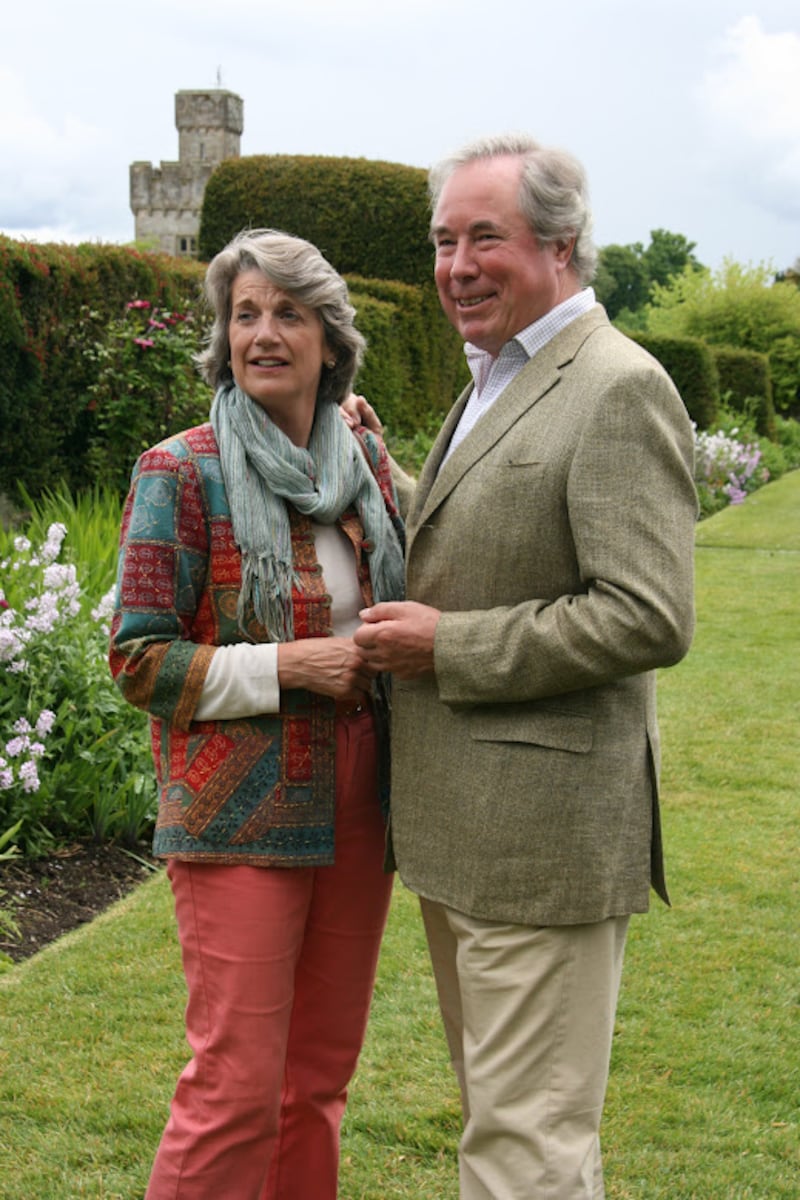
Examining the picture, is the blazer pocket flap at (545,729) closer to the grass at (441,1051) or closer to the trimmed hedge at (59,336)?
the grass at (441,1051)

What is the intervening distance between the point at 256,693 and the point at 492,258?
81cm

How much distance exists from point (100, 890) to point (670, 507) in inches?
123

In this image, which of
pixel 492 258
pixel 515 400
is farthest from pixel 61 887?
pixel 492 258

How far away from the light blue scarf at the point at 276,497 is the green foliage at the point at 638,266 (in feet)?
231

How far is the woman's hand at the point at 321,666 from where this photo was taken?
218cm

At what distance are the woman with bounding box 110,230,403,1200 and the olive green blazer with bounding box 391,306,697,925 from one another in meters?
0.22

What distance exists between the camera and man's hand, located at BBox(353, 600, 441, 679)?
2.05 metres

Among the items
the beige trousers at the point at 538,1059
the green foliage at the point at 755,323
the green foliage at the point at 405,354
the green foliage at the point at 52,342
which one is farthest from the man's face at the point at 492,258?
the green foliage at the point at 755,323

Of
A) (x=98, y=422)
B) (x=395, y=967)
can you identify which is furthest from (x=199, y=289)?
(x=395, y=967)

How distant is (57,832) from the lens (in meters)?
4.72

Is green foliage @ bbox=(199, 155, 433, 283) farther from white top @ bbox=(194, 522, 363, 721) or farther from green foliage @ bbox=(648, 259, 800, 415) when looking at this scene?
green foliage @ bbox=(648, 259, 800, 415)

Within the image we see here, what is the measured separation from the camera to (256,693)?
2178 millimetres

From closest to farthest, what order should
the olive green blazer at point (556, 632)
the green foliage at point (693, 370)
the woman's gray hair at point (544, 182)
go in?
the olive green blazer at point (556, 632), the woman's gray hair at point (544, 182), the green foliage at point (693, 370)

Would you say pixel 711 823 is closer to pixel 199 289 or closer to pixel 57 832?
pixel 57 832
